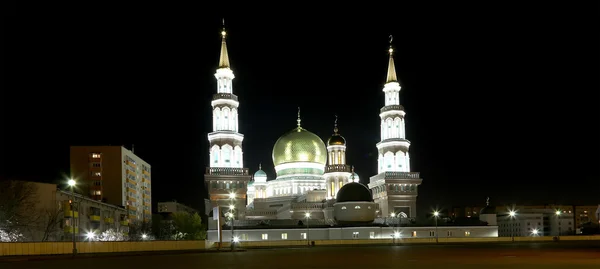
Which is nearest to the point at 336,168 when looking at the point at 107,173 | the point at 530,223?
the point at 107,173

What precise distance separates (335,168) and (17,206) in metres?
54.6

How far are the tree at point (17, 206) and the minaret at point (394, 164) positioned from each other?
5360cm

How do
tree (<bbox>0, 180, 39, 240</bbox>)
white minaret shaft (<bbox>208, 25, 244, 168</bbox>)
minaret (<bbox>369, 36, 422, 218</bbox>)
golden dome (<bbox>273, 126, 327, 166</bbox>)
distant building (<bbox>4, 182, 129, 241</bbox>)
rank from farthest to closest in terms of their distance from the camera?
golden dome (<bbox>273, 126, 327, 166</bbox>) < minaret (<bbox>369, 36, 422, 218</bbox>) < white minaret shaft (<bbox>208, 25, 244, 168</bbox>) < distant building (<bbox>4, 182, 129, 241</bbox>) < tree (<bbox>0, 180, 39, 240</bbox>)

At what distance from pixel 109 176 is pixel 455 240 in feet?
207

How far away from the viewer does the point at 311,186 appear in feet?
371

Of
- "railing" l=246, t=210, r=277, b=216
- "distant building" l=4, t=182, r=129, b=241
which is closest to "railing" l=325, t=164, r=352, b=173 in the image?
"railing" l=246, t=210, r=277, b=216

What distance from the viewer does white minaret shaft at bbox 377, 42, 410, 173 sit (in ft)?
360

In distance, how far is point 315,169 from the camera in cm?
11612

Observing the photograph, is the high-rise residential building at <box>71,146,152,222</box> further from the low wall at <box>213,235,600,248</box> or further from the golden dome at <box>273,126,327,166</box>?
the low wall at <box>213,235,600,248</box>

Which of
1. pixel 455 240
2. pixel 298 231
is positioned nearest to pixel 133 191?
pixel 298 231

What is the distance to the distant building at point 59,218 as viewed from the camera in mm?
74875

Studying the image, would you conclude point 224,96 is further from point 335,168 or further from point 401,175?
point 401,175

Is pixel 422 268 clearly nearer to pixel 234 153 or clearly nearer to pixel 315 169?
pixel 234 153

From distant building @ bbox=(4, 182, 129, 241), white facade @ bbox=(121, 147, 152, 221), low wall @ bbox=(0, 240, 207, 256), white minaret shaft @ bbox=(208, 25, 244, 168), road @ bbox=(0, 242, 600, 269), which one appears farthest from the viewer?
white facade @ bbox=(121, 147, 152, 221)
